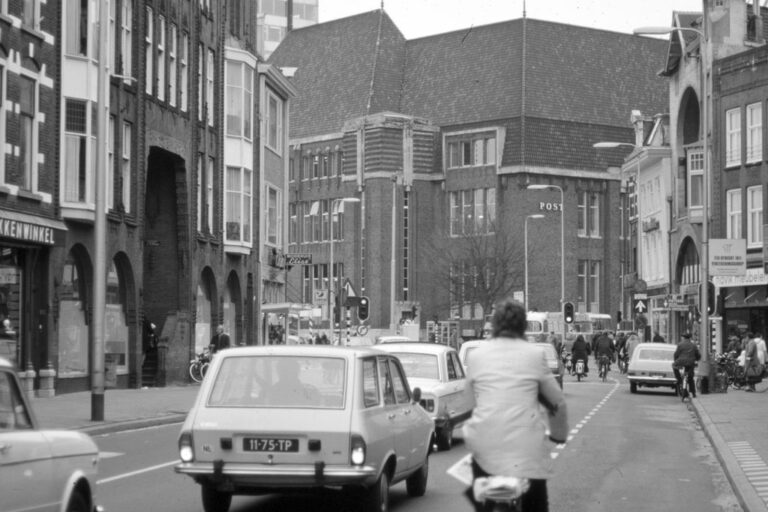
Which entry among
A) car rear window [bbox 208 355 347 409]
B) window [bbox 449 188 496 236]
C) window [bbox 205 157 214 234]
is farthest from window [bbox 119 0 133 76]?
window [bbox 449 188 496 236]

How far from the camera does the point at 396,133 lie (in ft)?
365

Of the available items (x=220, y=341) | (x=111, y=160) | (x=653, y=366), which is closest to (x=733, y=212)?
(x=653, y=366)

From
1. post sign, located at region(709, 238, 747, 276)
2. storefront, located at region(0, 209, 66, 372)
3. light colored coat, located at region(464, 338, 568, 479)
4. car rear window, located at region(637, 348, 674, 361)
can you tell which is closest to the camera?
light colored coat, located at region(464, 338, 568, 479)

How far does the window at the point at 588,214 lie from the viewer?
112 meters

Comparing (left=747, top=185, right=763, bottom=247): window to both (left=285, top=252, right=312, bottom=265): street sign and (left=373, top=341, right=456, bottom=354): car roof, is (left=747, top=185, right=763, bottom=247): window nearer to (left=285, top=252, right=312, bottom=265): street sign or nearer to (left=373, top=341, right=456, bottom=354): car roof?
(left=285, top=252, right=312, bottom=265): street sign

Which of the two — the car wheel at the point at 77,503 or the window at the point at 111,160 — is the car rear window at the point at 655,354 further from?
the car wheel at the point at 77,503

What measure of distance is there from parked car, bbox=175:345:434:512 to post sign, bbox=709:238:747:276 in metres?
26.4

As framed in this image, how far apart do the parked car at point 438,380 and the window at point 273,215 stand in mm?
40646

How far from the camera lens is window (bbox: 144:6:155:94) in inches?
1716

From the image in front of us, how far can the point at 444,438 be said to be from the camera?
2131 cm

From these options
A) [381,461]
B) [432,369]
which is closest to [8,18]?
[432,369]

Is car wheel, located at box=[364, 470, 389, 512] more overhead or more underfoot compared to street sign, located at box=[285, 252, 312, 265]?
more underfoot

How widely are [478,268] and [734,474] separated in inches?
3247

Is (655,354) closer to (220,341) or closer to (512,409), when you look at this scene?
(220,341)
